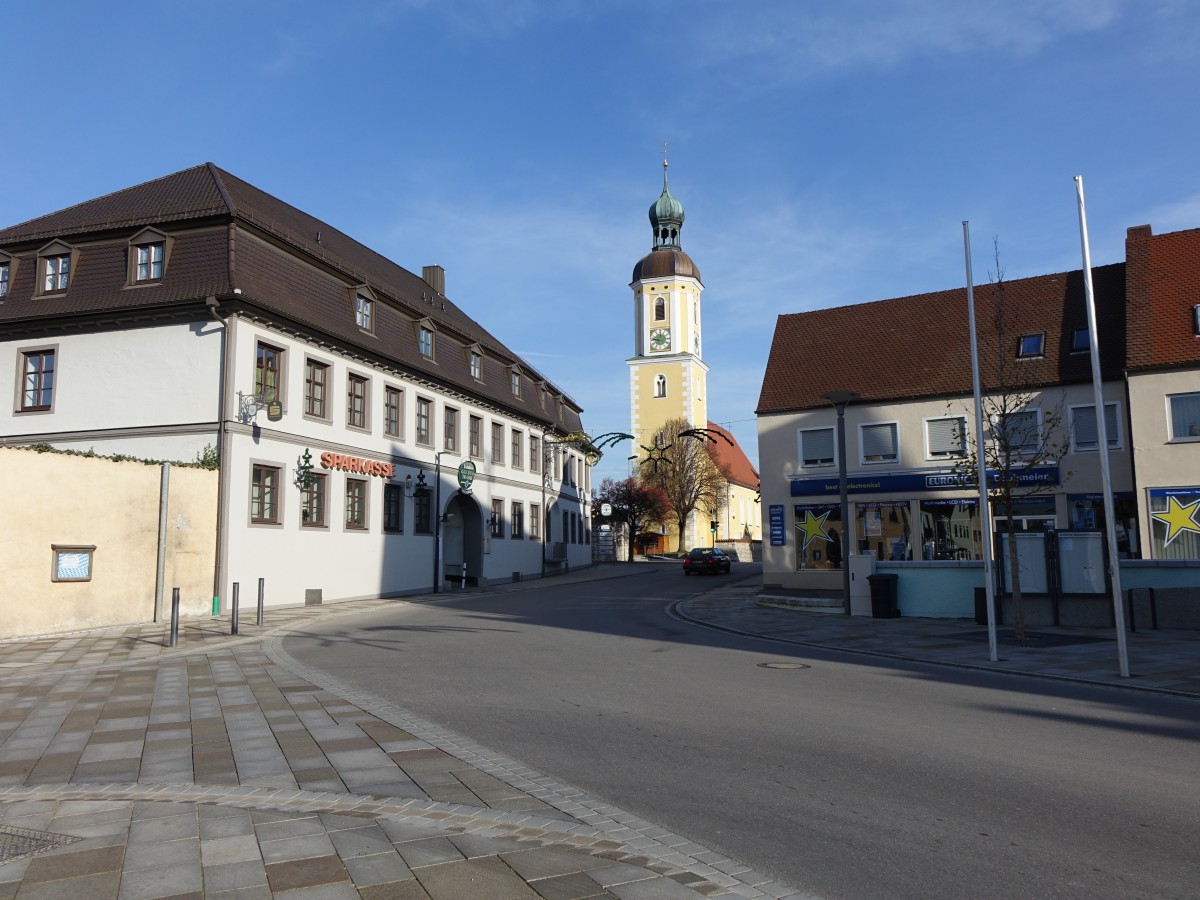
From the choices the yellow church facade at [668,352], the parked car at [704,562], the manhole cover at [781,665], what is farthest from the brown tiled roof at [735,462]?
the manhole cover at [781,665]

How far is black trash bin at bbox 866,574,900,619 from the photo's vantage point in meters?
22.3

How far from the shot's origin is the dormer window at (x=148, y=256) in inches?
1048

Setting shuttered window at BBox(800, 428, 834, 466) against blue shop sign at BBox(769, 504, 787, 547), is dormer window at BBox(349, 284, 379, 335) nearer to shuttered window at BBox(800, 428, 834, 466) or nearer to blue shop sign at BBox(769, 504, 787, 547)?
blue shop sign at BBox(769, 504, 787, 547)

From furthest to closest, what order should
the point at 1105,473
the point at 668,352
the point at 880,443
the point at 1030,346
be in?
the point at 668,352, the point at 880,443, the point at 1030,346, the point at 1105,473

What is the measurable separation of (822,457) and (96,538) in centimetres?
2190

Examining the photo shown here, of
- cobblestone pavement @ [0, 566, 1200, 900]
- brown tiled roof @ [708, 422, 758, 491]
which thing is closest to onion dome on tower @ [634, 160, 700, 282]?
brown tiled roof @ [708, 422, 758, 491]

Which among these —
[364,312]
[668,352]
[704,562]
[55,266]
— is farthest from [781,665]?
[668,352]

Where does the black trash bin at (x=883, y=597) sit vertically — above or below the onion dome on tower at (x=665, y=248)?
below

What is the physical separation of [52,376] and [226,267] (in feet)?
21.3

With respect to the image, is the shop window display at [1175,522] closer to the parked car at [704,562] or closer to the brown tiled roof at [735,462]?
the parked car at [704,562]

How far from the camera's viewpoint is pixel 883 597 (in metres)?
22.4

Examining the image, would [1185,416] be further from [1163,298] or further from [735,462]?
[735,462]

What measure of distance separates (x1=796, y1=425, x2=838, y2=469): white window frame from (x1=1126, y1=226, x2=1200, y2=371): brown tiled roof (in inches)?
352

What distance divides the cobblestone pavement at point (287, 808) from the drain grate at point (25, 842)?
2 cm
